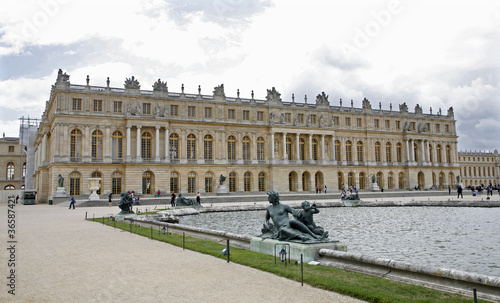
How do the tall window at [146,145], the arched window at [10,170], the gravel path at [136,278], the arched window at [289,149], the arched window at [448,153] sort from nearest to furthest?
the gravel path at [136,278] → the tall window at [146,145] → the arched window at [289,149] → the arched window at [448,153] → the arched window at [10,170]

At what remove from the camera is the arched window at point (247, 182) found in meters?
54.0

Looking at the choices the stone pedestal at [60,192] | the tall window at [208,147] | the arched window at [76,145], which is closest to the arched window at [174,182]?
the tall window at [208,147]

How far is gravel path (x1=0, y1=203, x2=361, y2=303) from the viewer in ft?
21.7

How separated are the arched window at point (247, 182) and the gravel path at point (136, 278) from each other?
1647 inches

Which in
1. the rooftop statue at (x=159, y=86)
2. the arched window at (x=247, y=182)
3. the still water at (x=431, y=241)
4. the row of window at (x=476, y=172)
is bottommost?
the still water at (x=431, y=241)

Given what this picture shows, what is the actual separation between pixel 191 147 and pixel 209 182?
5023 millimetres

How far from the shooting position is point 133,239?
44.8 feet

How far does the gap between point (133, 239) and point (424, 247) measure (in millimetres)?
9428

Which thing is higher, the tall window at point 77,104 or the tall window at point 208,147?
the tall window at point 77,104

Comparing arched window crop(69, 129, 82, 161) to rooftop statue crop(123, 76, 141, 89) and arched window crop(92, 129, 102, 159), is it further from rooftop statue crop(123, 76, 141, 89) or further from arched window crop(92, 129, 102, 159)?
rooftop statue crop(123, 76, 141, 89)

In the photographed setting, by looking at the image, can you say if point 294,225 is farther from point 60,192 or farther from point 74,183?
point 74,183

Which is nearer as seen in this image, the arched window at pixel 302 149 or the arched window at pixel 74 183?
the arched window at pixel 74 183

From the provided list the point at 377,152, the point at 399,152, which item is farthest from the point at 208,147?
the point at 399,152

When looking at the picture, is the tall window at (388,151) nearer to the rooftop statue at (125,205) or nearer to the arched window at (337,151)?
the arched window at (337,151)
